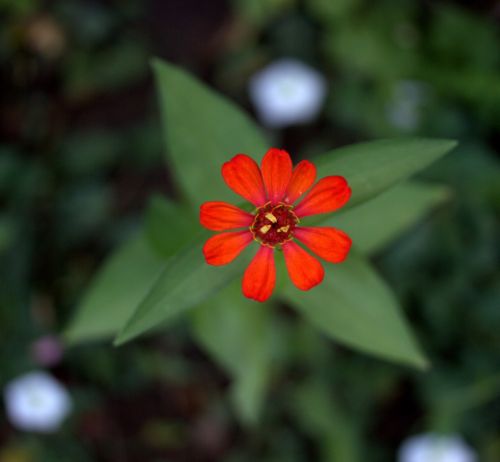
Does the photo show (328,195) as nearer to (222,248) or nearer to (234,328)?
(222,248)

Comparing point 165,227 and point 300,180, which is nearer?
point 300,180

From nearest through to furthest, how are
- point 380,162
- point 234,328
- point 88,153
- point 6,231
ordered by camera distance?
1. point 380,162
2. point 234,328
3. point 6,231
4. point 88,153

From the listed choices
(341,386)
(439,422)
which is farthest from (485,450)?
(341,386)

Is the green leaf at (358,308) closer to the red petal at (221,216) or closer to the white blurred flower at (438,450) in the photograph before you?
the red petal at (221,216)

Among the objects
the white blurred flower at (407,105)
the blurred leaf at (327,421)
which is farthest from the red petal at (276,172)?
the blurred leaf at (327,421)

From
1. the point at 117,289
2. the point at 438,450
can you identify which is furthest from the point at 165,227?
the point at 438,450
